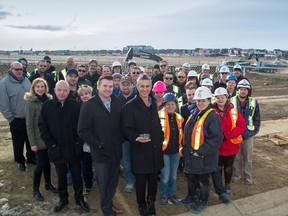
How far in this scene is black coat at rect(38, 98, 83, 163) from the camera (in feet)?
13.2

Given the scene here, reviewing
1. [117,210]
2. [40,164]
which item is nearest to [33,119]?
[40,164]

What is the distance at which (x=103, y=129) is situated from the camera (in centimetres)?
379

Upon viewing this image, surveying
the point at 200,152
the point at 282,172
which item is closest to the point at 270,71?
the point at 282,172

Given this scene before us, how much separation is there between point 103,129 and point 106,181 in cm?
76

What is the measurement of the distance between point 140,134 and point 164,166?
0.86 metres

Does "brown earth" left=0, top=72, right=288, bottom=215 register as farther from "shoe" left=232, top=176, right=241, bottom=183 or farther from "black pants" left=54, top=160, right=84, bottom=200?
"black pants" left=54, top=160, right=84, bottom=200

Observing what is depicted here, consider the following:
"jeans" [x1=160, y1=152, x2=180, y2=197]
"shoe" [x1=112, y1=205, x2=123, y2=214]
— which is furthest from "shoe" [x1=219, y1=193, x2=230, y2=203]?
"shoe" [x1=112, y1=205, x2=123, y2=214]

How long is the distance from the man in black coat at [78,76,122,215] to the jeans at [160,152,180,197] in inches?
34.7

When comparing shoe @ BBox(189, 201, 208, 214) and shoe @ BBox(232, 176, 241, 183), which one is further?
shoe @ BBox(232, 176, 241, 183)

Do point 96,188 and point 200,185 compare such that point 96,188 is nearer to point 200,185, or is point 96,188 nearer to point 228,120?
point 200,185

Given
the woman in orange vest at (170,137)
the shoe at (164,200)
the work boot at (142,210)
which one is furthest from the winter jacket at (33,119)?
the shoe at (164,200)

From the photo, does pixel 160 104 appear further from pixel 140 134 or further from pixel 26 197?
pixel 26 197

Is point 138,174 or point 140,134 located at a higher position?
point 140,134

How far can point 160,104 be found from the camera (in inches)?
183
